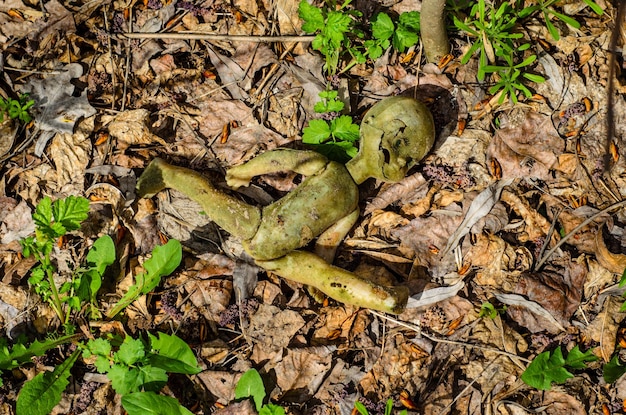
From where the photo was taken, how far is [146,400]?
3828 millimetres

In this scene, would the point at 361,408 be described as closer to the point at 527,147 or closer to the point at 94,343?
the point at 94,343

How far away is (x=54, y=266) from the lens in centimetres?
436

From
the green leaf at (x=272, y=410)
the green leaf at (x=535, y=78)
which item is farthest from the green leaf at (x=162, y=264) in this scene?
the green leaf at (x=535, y=78)

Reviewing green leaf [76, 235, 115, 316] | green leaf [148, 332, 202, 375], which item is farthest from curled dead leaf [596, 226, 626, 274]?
green leaf [76, 235, 115, 316]

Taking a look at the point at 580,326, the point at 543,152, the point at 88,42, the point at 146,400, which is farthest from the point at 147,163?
the point at 580,326

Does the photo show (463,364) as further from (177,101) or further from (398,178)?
(177,101)

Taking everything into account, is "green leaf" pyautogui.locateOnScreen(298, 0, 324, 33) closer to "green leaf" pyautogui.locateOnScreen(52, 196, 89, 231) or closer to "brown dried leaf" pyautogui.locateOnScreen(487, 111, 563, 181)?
"brown dried leaf" pyautogui.locateOnScreen(487, 111, 563, 181)

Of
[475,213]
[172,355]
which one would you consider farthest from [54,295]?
[475,213]

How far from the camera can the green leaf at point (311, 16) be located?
4348mm

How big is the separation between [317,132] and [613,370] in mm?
2790

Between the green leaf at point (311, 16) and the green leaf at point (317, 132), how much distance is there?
719 millimetres

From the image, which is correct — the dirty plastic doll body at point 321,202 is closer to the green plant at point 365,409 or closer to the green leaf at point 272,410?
the green plant at point 365,409

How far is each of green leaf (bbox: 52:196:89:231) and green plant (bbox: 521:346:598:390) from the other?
332 centimetres

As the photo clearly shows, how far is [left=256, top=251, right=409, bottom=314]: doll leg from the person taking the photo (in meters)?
3.96
